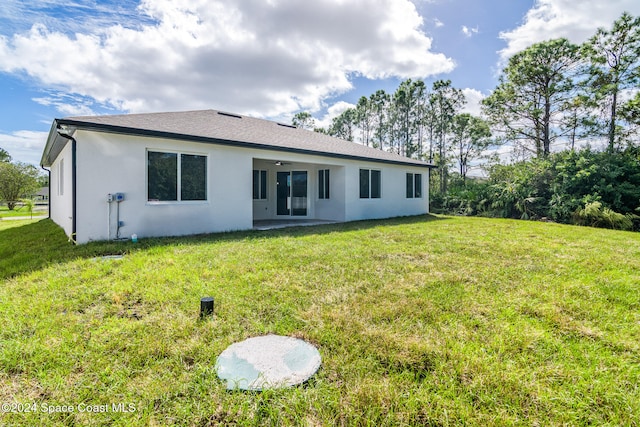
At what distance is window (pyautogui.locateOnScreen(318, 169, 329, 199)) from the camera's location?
41.1ft

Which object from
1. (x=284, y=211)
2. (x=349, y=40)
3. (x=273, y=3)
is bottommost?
(x=284, y=211)

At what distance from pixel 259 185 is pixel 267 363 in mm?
11225

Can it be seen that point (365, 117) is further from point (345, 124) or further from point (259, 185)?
point (259, 185)

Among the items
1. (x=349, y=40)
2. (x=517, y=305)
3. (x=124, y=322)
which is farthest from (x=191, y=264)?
(x=349, y=40)

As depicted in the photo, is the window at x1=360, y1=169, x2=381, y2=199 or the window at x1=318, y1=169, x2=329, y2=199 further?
the window at x1=360, y1=169, x2=381, y2=199

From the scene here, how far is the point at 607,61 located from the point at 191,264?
23.8m

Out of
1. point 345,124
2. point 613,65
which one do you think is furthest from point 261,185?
point 345,124

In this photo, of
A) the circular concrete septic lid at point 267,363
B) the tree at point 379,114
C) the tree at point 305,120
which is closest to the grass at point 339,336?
the circular concrete septic lid at point 267,363

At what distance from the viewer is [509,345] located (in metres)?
2.55

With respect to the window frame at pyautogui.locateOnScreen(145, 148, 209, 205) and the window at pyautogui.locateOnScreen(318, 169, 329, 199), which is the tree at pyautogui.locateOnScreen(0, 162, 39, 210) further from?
the window at pyautogui.locateOnScreen(318, 169, 329, 199)

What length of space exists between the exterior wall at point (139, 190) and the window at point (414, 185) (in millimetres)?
9114

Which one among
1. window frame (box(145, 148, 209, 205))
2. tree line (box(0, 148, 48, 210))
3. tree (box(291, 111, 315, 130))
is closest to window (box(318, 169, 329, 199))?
window frame (box(145, 148, 209, 205))

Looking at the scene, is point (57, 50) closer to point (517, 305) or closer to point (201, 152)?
point (201, 152)

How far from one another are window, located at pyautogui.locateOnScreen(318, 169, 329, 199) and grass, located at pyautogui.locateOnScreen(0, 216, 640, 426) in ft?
23.9
